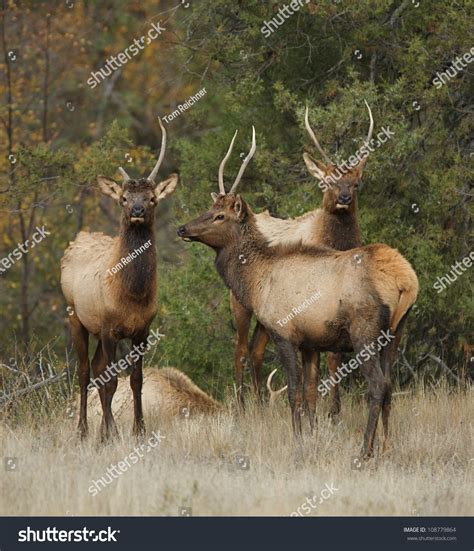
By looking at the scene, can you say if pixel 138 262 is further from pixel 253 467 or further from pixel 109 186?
pixel 253 467

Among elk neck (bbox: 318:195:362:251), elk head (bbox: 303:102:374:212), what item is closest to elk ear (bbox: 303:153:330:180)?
elk head (bbox: 303:102:374:212)

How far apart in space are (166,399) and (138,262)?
2043 millimetres

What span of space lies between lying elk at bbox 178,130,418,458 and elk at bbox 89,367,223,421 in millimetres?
1820

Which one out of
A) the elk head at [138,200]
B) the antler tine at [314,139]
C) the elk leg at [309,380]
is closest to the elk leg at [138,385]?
the elk head at [138,200]

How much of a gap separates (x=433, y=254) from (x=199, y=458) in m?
5.68

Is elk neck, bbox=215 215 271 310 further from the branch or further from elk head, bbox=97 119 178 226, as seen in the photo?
the branch

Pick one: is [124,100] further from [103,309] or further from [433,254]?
[103,309]

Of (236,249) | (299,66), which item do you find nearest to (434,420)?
(236,249)

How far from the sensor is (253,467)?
436 inches

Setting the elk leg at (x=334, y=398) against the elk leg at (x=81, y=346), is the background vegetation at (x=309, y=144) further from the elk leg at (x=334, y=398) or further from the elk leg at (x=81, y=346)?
the elk leg at (x=334, y=398)

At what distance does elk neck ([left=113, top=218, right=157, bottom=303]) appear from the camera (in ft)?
41.7

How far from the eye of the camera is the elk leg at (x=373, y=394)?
11281 millimetres

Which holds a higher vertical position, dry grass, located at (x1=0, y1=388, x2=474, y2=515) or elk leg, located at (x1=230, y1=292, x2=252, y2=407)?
dry grass, located at (x1=0, y1=388, x2=474, y2=515)

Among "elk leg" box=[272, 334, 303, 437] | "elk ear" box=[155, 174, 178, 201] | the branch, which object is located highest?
"elk ear" box=[155, 174, 178, 201]
